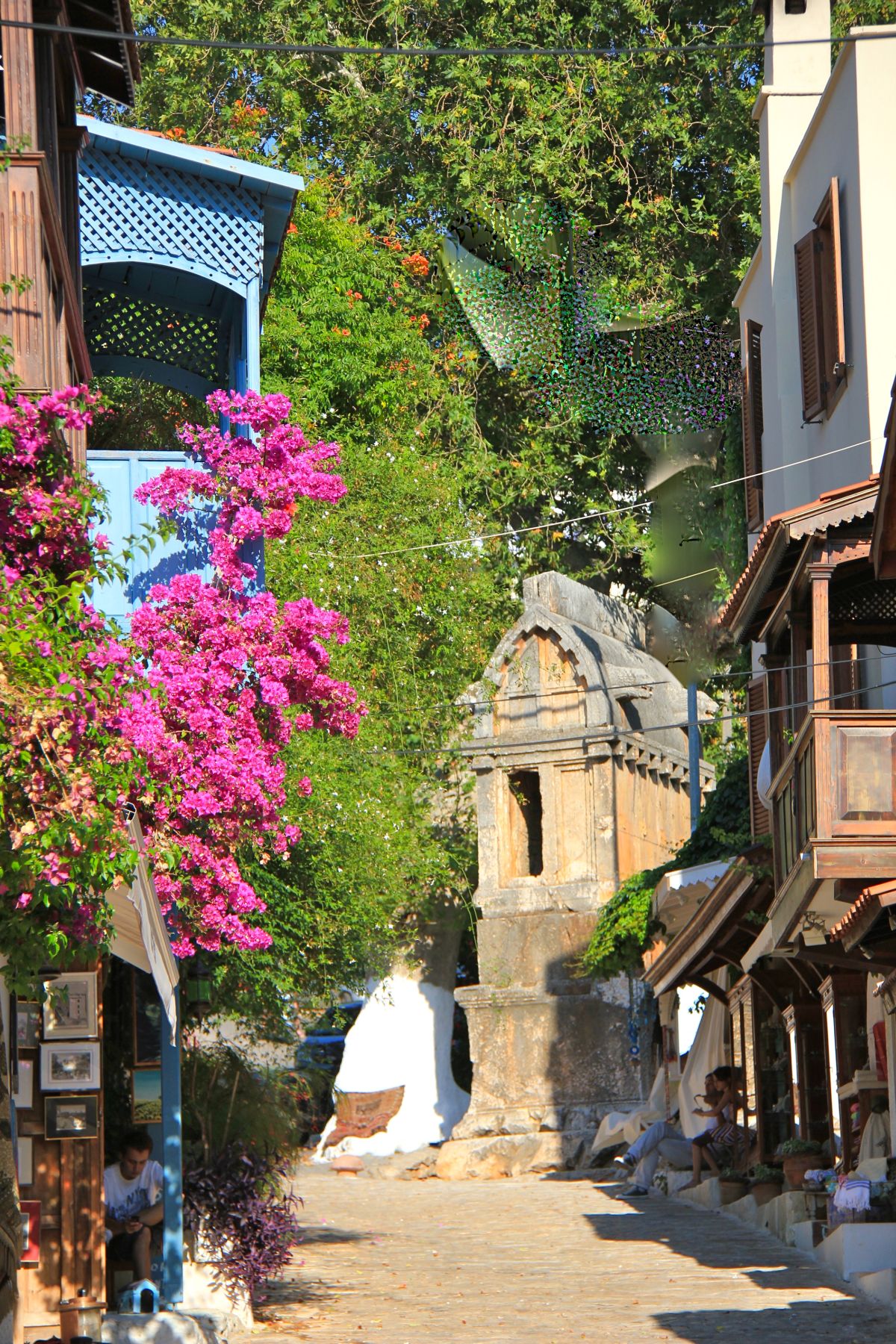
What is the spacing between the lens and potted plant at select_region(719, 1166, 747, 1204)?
64.1ft

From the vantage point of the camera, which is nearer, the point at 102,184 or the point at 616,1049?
the point at 102,184

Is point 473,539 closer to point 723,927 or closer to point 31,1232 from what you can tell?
point 723,927

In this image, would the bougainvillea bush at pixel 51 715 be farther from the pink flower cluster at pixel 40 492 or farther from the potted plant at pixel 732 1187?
the potted plant at pixel 732 1187

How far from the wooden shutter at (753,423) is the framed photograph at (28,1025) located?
1135 cm

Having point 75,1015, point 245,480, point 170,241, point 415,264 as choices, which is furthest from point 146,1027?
point 415,264

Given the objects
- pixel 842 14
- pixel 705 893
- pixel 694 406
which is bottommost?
pixel 705 893

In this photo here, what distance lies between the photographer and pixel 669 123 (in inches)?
1286

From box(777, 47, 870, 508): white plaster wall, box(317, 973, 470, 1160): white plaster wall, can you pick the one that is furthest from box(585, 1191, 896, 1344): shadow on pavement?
box(317, 973, 470, 1160): white plaster wall

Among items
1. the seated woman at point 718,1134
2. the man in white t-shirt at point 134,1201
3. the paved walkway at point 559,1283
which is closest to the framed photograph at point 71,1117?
the man in white t-shirt at point 134,1201

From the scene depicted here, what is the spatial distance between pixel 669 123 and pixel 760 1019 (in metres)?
17.8

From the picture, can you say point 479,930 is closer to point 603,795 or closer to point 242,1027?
point 603,795

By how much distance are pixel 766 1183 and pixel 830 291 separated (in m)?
8.23

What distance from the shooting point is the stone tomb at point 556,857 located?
29.9m

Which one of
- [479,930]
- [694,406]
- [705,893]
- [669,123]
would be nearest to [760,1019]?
[705,893]
